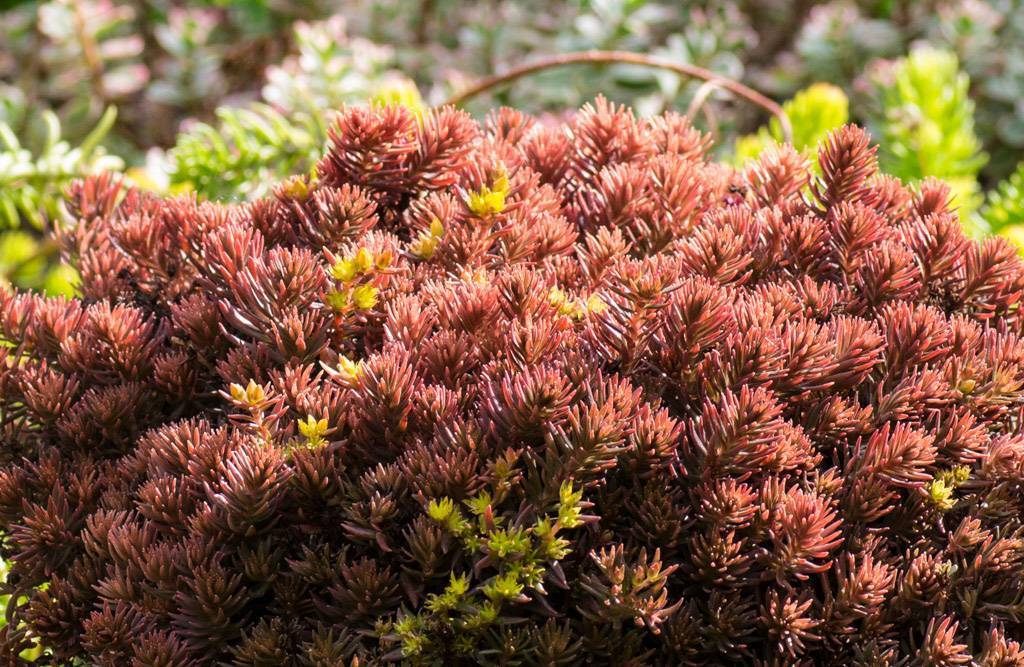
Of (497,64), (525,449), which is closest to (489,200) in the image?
(525,449)

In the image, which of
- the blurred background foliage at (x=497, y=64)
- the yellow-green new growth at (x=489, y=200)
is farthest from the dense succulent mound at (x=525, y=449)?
the blurred background foliage at (x=497, y=64)

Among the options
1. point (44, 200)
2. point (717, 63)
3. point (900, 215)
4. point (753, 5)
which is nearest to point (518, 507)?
point (900, 215)

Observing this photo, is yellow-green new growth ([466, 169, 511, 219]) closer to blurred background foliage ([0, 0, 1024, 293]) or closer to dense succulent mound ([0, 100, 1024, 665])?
dense succulent mound ([0, 100, 1024, 665])

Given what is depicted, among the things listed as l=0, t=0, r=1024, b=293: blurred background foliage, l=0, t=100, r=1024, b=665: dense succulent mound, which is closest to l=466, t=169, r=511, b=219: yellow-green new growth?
l=0, t=100, r=1024, b=665: dense succulent mound

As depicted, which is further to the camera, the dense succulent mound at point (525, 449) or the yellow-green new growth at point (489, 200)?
the yellow-green new growth at point (489, 200)

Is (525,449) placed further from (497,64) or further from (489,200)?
(497,64)

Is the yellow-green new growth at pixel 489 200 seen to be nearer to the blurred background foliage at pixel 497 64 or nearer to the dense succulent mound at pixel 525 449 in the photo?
the dense succulent mound at pixel 525 449
